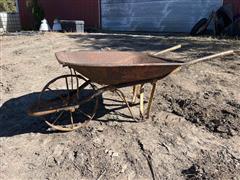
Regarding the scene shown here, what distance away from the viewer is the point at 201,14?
12625 millimetres

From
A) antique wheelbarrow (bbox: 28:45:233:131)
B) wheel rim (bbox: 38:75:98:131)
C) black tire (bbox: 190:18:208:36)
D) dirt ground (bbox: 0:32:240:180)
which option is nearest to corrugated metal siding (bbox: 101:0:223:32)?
black tire (bbox: 190:18:208:36)

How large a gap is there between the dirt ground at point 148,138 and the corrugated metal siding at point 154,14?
6.46 meters

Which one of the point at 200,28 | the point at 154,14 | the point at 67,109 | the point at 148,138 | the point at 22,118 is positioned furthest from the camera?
the point at 154,14

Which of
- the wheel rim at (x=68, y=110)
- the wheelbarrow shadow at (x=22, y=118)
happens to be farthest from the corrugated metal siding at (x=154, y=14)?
the wheel rim at (x=68, y=110)

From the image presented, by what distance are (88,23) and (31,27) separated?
3.68 meters

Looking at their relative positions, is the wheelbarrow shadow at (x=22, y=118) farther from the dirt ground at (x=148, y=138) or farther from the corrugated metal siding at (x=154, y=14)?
the corrugated metal siding at (x=154, y=14)

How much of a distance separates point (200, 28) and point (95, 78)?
7.90m

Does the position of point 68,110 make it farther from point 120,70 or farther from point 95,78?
point 120,70

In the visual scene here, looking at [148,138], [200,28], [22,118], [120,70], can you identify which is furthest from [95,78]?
[200,28]

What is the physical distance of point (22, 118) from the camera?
5.24m

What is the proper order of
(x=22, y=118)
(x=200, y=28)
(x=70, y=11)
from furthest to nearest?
(x=70, y=11) < (x=200, y=28) < (x=22, y=118)

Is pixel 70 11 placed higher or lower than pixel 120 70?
lower

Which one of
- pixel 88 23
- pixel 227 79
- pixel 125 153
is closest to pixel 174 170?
pixel 125 153

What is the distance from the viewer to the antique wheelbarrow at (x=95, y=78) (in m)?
4.25
